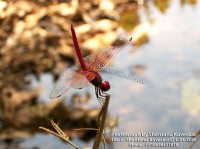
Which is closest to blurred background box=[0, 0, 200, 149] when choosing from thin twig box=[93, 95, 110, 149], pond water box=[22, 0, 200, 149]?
pond water box=[22, 0, 200, 149]

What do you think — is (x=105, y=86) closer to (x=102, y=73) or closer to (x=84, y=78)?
(x=84, y=78)

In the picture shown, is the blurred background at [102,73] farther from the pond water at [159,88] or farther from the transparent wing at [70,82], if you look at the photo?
the transparent wing at [70,82]

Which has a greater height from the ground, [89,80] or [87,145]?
[89,80]

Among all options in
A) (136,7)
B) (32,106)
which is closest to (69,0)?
(136,7)

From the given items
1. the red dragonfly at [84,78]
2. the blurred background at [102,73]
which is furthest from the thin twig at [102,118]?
the blurred background at [102,73]

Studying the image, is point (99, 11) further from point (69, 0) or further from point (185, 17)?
point (185, 17)

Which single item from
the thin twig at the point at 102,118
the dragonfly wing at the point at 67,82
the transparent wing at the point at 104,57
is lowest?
the thin twig at the point at 102,118

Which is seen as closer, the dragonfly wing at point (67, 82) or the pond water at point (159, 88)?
the dragonfly wing at point (67, 82)
